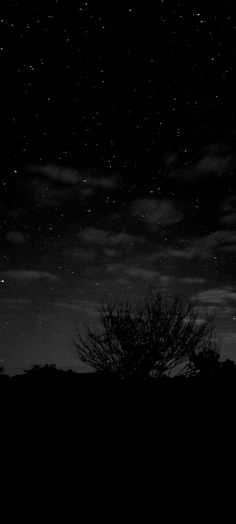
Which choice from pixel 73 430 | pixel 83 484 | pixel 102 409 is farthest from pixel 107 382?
pixel 83 484

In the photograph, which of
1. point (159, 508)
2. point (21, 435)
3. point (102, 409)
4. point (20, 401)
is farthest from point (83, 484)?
point (20, 401)

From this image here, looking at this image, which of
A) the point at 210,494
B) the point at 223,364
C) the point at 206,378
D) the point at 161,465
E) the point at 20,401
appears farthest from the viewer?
the point at 223,364

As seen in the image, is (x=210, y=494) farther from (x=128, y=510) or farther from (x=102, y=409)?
(x=102, y=409)

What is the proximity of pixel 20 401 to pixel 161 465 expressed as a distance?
14.3ft

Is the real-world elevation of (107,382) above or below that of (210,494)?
above

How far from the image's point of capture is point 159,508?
4.07m

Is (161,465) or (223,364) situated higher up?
(223,364)

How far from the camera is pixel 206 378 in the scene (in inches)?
444

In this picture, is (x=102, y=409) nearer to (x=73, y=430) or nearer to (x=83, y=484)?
Result: (x=73, y=430)

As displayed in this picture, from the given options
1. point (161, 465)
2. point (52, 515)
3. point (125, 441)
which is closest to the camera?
point (52, 515)

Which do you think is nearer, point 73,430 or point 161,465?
point 161,465

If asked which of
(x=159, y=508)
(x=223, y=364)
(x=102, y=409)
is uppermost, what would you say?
(x=223, y=364)

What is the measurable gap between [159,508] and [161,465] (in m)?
1.25

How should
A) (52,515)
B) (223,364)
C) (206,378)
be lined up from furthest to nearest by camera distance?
(223,364), (206,378), (52,515)
